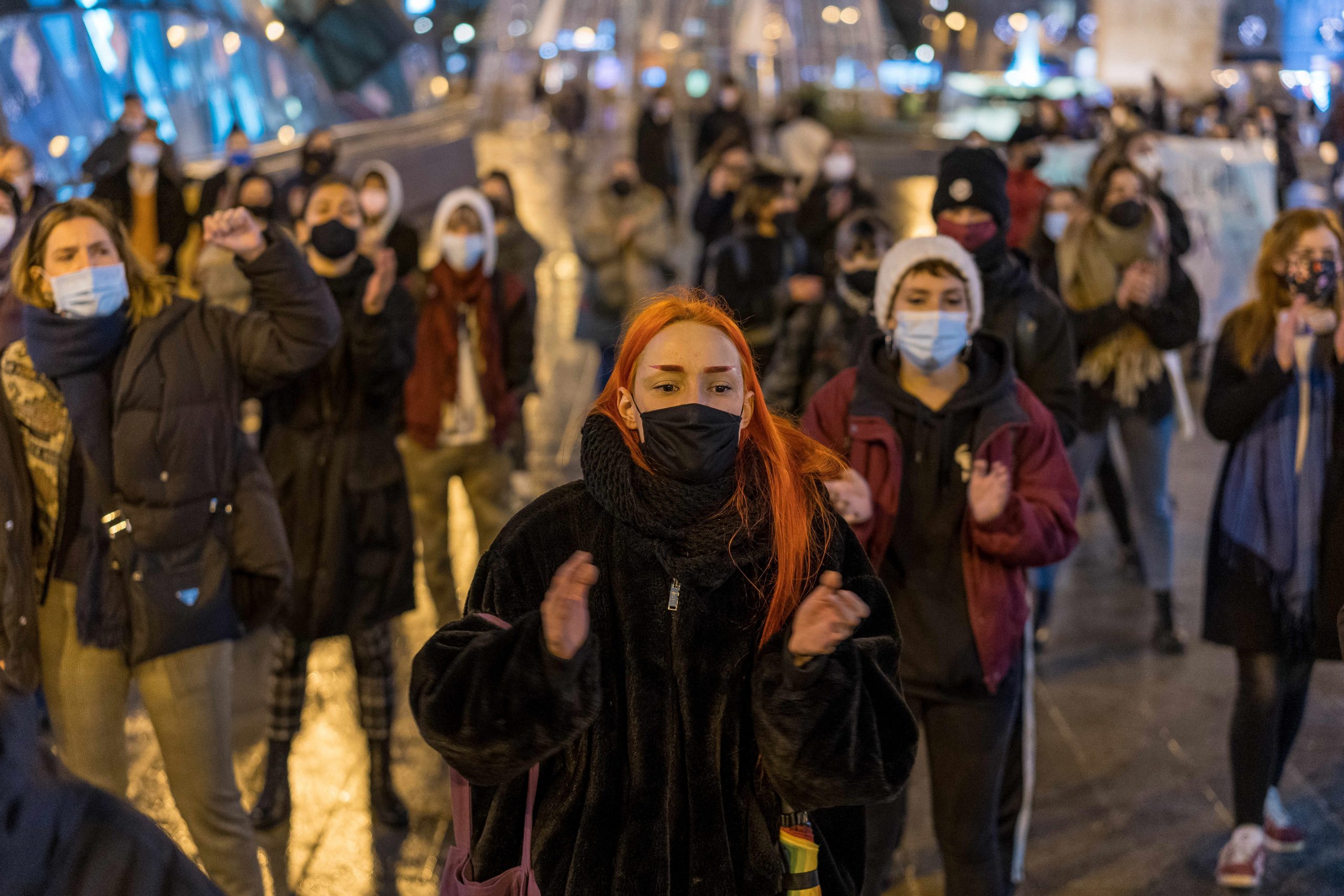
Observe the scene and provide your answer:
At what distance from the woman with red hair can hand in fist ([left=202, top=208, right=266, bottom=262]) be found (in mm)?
1727

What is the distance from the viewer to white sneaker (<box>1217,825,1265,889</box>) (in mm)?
4543

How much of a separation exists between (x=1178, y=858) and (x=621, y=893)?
2.93 meters

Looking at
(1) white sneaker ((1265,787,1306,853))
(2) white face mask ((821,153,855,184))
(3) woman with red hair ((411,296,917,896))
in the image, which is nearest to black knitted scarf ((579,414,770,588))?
(3) woman with red hair ((411,296,917,896))

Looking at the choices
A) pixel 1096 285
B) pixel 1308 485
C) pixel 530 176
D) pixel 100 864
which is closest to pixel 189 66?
pixel 530 176

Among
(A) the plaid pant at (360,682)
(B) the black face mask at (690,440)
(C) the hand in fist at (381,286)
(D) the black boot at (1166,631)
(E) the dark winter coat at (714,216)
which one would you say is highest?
(E) the dark winter coat at (714,216)

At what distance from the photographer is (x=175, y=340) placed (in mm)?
3924

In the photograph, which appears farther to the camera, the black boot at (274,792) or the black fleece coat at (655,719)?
the black boot at (274,792)

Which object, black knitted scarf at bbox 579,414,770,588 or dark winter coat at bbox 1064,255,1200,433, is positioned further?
dark winter coat at bbox 1064,255,1200,433

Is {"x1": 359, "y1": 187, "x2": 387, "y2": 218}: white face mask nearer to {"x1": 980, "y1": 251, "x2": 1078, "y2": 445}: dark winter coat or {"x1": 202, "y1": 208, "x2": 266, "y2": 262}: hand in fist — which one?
{"x1": 202, "y1": 208, "x2": 266, "y2": 262}: hand in fist

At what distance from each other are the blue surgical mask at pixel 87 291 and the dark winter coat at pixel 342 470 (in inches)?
48.7

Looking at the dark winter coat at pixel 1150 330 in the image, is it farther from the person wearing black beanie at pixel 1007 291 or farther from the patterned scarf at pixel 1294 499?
the patterned scarf at pixel 1294 499

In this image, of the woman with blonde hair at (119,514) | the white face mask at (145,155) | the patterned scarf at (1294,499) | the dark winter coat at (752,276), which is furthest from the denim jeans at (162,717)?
the white face mask at (145,155)

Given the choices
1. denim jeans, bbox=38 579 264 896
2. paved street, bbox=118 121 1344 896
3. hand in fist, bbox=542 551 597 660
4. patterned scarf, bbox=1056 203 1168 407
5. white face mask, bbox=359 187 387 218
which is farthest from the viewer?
white face mask, bbox=359 187 387 218

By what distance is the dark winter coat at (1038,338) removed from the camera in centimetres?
473
